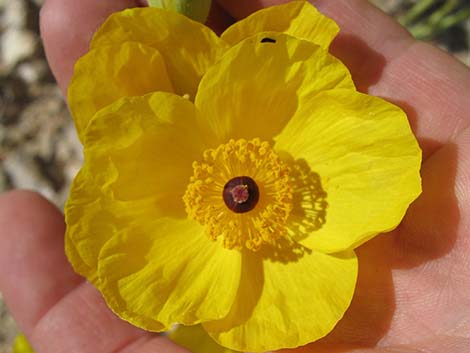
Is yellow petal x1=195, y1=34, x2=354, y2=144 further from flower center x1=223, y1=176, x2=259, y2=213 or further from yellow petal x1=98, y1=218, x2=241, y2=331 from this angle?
yellow petal x1=98, y1=218, x2=241, y2=331

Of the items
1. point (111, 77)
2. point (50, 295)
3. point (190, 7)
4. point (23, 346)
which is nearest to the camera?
point (111, 77)

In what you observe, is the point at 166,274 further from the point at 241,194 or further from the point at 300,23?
the point at 300,23

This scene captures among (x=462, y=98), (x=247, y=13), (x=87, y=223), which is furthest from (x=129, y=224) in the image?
(x=462, y=98)

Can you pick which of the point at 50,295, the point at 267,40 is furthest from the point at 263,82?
the point at 50,295

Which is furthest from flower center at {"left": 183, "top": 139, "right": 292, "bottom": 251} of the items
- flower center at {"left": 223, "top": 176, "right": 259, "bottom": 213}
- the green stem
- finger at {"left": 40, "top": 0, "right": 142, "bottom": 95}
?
finger at {"left": 40, "top": 0, "right": 142, "bottom": 95}

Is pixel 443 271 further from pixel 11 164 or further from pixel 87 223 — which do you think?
pixel 11 164
